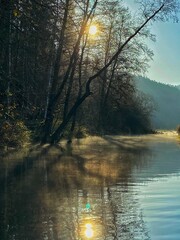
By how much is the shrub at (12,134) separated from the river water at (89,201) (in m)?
1.93

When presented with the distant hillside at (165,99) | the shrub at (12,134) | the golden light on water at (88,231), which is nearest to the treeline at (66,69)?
the shrub at (12,134)

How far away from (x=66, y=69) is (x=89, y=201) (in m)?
27.3

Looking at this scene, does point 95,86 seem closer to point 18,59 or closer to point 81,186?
point 18,59

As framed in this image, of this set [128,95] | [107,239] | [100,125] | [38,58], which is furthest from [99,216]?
[128,95]

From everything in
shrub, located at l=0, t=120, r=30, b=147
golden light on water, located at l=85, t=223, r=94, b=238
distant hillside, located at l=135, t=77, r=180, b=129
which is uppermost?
distant hillside, located at l=135, t=77, r=180, b=129

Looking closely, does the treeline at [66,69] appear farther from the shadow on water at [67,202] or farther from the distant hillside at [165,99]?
the distant hillside at [165,99]

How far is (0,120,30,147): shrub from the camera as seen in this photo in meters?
17.1

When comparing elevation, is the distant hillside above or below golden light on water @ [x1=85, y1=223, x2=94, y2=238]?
above

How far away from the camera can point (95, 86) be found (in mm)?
50562

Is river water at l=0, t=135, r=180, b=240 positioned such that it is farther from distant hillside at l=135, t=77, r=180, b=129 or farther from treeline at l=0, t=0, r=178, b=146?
distant hillside at l=135, t=77, r=180, b=129

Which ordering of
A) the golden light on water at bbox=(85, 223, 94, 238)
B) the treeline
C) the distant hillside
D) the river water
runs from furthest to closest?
the distant hillside
the treeline
the river water
the golden light on water at bbox=(85, 223, 94, 238)

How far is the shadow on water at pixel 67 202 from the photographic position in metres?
6.54

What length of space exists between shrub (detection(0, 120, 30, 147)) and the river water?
193 centimetres

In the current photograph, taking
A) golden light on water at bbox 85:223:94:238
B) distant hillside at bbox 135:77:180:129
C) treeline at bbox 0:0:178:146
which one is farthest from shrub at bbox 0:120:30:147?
distant hillside at bbox 135:77:180:129
